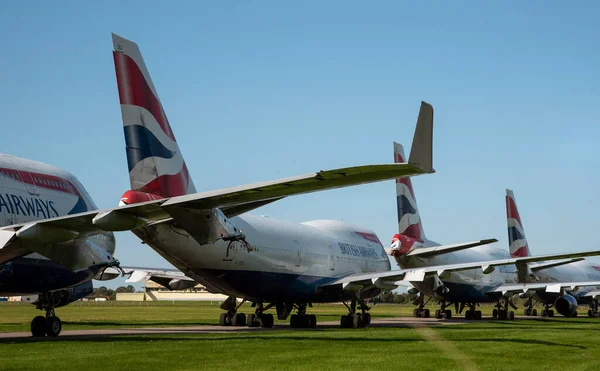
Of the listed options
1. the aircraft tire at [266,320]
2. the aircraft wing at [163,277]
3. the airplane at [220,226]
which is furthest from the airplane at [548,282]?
the aircraft wing at [163,277]

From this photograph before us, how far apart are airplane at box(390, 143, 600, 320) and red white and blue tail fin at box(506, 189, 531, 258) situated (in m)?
0.79

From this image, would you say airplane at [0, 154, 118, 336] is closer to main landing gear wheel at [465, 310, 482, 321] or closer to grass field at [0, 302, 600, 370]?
grass field at [0, 302, 600, 370]

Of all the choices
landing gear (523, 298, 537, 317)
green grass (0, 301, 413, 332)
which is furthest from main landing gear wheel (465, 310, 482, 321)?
landing gear (523, 298, 537, 317)

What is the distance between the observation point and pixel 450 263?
156ft

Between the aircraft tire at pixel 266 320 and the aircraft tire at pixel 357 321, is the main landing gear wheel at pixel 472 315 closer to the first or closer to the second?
the aircraft tire at pixel 357 321

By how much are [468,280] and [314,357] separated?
1334 inches

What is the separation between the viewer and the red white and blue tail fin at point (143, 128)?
22.9 meters

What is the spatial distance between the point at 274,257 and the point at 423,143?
51.8 feet

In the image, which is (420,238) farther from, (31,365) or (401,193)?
(31,365)

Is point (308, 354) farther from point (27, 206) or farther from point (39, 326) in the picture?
point (39, 326)

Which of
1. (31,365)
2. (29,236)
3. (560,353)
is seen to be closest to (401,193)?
(560,353)

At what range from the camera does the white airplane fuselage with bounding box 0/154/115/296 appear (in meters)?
22.7

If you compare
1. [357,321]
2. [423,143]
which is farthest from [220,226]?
[357,321]

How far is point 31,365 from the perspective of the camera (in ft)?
49.6
